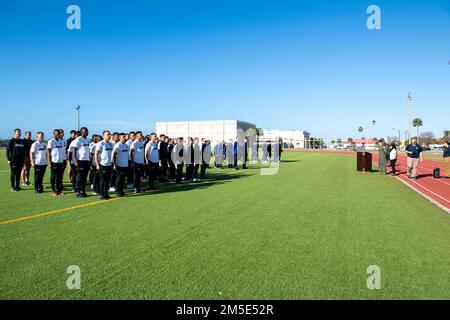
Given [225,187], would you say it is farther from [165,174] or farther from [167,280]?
[167,280]

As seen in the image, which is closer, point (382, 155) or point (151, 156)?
point (151, 156)

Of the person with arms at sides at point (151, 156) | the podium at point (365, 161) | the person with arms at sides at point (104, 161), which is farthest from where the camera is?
the podium at point (365, 161)

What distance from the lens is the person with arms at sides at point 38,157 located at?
10633 mm

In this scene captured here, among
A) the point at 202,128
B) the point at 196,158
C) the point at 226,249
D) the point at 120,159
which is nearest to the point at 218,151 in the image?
the point at 196,158

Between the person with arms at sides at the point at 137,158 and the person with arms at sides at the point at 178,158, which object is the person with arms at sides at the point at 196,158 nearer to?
the person with arms at sides at the point at 178,158

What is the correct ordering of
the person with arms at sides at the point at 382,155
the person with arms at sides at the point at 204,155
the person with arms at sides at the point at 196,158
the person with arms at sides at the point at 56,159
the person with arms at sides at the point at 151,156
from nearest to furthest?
the person with arms at sides at the point at 56,159, the person with arms at sides at the point at 151,156, the person with arms at sides at the point at 196,158, the person with arms at sides at the point at 204,155, the person with arms at sides at the point at 382,155

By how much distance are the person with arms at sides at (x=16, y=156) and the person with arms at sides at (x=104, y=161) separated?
3.70m

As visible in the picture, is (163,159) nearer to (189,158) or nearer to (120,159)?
(189,158)

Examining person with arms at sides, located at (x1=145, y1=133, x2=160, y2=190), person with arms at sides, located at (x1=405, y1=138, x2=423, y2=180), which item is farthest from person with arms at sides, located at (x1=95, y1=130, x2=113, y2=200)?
person with arms at sides, located at (x1=405, y1=138, x2=423, y2=180)

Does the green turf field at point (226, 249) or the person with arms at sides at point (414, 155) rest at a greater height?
the person with arms at sides at point (414, 155)

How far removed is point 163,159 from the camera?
14.1m

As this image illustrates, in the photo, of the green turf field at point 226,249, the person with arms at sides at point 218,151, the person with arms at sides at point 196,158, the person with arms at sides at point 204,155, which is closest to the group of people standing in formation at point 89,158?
the person with arms at sides at point 196,158

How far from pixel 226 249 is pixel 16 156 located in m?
9.66
